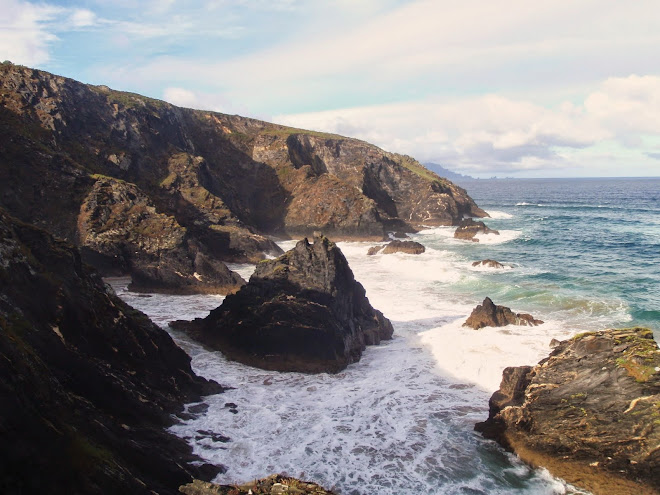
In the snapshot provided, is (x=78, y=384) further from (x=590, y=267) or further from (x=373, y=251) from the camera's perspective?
(x=590, y=267)

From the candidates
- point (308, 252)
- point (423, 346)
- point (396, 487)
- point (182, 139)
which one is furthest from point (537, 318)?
point (182, 139)

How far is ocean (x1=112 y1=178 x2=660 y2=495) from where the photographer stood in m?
13.2

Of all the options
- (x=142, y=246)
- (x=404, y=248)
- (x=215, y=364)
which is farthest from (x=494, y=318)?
(x=142, y=246)

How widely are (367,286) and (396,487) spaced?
1001 inches

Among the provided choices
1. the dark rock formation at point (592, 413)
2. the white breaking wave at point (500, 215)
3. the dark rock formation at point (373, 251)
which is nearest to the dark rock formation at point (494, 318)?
the dark rock formation at point (592, 413)

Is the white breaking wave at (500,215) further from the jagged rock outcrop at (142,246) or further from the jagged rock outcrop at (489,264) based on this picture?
the jagged rock outcrop at (142,246)

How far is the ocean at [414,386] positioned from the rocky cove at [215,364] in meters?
0.09

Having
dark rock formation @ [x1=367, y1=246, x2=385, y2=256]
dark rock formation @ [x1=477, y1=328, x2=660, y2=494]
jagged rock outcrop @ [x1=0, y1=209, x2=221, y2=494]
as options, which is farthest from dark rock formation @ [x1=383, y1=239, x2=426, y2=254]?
jagged rock outcrop @ [x1=0, y1=209, x2=221, y2=494]

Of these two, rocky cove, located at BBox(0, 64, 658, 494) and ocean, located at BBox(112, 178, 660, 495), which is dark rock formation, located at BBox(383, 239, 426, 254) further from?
ocean, located at BBox(112, 178, 660, 495)

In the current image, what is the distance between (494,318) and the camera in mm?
26422

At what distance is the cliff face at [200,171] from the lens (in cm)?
4147

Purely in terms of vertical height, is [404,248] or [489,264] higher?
[404,248]

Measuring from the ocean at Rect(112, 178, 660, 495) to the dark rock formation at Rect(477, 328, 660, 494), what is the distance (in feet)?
2.42

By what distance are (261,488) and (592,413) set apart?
9.81 m
